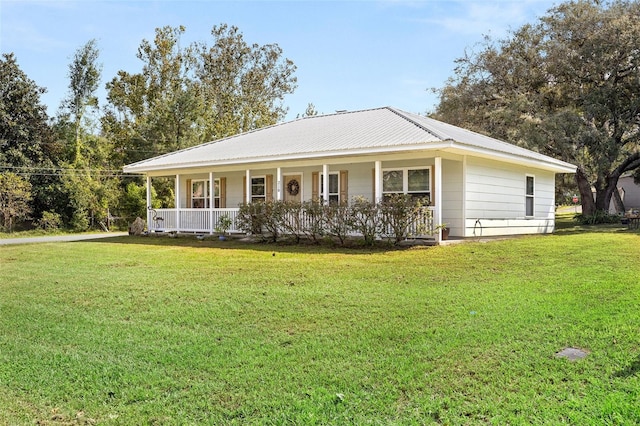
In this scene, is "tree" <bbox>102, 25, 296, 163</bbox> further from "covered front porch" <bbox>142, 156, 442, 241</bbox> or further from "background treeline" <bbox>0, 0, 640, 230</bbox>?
"covered front porch" <bbox>142, 156, 442, 241</bbox>

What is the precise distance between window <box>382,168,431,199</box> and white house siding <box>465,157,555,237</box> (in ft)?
3.79

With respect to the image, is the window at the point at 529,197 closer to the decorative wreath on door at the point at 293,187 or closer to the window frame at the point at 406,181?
the window frame at the point at 406,181

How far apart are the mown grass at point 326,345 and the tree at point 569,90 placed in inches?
581

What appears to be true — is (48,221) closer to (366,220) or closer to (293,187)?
(293,187)

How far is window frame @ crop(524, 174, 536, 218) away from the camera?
699 inches

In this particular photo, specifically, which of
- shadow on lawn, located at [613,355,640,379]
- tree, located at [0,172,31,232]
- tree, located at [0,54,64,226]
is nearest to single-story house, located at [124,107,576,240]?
shadow on lawn, located at [613,355,640,379]

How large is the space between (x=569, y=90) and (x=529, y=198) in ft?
34.3

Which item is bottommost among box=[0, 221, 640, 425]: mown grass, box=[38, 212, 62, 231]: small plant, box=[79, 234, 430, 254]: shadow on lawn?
box=[0, 221, 640, 425]: mown grass

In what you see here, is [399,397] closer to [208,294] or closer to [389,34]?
[208,294]

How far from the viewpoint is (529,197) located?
18062mm

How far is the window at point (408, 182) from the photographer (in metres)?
14.8

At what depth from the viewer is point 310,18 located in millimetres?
14031

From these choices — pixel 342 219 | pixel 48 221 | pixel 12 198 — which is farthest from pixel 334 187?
pixel 12 198

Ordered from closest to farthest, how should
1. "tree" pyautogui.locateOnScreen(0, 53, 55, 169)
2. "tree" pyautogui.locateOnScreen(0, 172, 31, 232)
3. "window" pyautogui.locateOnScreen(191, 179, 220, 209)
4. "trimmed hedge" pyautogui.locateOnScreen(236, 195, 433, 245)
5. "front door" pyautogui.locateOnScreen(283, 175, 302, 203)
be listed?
"trimmed hedge" pyautogui.locateOnScreen(236, 195, 433, 245), "front door" pyautogui.locateOnScreen(283, 175, 302, 203), "window" pyautogui.locateOnScreen(191, 179, 220, 209), "tree" pyautogui.locateOnScreen(0, 172, 31, 232), "tree" pyautogui.locateOnScreen(0, 53, 55, 169)
